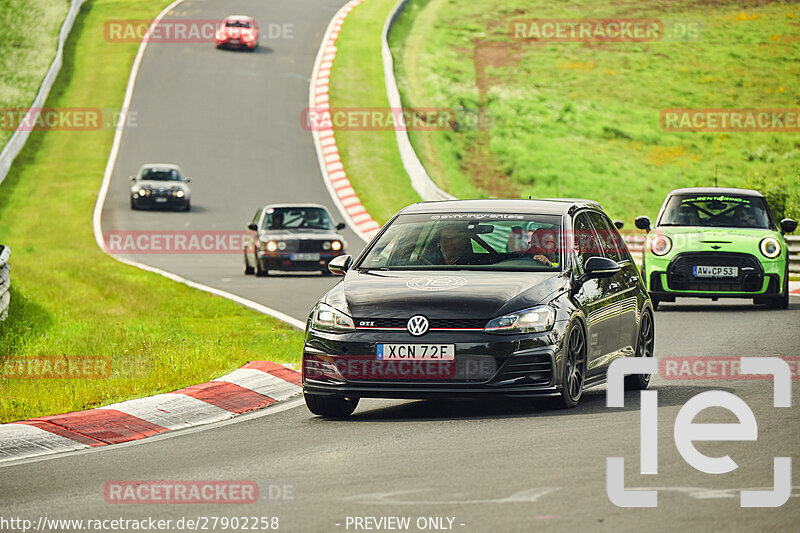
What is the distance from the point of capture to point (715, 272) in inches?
747

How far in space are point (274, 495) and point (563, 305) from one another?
3.48 m

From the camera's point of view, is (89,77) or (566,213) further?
(89,77)

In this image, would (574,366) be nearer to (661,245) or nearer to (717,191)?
(661,245)

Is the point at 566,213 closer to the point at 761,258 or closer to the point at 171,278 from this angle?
the point at 761,258

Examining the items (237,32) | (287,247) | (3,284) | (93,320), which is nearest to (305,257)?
(287,247)

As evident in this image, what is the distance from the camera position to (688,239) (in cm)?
1917

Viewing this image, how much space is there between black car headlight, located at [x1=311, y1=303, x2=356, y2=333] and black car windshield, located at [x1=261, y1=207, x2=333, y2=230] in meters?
17.8

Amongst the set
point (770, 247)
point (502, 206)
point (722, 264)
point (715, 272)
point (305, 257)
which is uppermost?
point (502, 206)

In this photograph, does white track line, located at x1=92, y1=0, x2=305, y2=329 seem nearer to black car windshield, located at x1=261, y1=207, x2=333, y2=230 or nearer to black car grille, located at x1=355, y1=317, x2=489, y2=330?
black car windshield, located at x1=261, y1=207, x2=333, y2=230

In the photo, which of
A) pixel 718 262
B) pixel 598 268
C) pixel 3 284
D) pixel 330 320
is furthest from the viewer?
pixel 718 262

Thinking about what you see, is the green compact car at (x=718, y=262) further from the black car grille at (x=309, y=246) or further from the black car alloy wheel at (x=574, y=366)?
the black car alloy wheel at (x=574, y=366)

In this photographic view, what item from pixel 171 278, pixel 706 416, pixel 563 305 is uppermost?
pixel 563 305

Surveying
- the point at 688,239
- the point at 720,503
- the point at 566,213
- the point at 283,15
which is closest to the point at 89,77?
the point at 283,15

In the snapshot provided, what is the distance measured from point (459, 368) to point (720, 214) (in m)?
11.6
